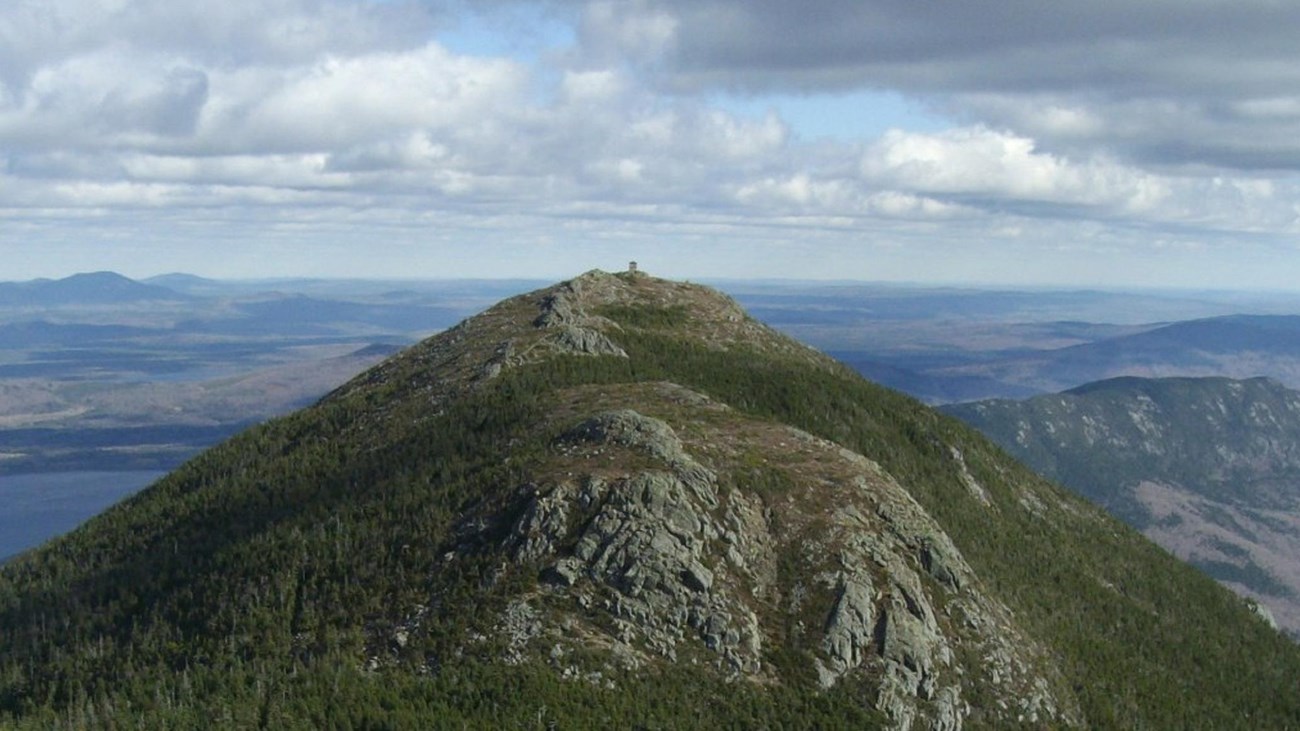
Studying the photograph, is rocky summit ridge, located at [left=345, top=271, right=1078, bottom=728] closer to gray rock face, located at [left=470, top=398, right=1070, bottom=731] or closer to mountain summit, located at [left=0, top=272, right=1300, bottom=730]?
gray rock face, located at [left=470, top=398, right=1070, bottom=731]

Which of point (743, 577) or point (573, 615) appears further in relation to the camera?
point (743, 577)

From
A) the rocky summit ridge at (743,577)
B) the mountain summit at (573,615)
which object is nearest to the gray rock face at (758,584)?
the rocky summit ridge at (743,577)

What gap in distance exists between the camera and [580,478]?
170500 millimetres

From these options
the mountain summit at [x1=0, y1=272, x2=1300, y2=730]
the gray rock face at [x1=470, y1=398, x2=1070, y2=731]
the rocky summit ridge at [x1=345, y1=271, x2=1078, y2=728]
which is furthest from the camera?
the gray rock face at [x1=470, y1=398, x2=1070, y2=731]

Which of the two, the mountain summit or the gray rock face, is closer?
the mountain summit

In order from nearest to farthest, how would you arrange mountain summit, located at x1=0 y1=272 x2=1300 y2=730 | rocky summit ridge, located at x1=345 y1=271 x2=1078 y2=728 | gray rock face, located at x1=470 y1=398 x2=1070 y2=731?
mountain summit, located at x1=0 y1=272 x2=1300 y2=730 < rocky summit ridge, located at x1=345 y1=271 x2=1078 y2=728 < gray rock face, located at x1=470 y1=398 x2=1070 y2=731

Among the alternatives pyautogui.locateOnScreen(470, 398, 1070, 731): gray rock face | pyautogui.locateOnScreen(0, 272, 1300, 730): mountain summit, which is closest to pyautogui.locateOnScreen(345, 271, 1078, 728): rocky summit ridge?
pyautogui.locateOnScreen(470, 398, 1070, 731): gray rock face

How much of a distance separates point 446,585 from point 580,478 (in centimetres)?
2810

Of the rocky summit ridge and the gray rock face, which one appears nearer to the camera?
the rocky summit ridge

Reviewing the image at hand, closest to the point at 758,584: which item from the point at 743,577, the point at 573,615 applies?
the point at 743,577

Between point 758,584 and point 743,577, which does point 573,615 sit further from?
point 758,584

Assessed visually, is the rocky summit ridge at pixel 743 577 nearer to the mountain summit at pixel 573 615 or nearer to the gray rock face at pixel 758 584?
the gray rock face at pixel 758 584

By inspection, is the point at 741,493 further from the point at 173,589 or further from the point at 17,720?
the point at 17,720

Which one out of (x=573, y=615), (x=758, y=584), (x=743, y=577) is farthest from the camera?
(x=758, y=584)
